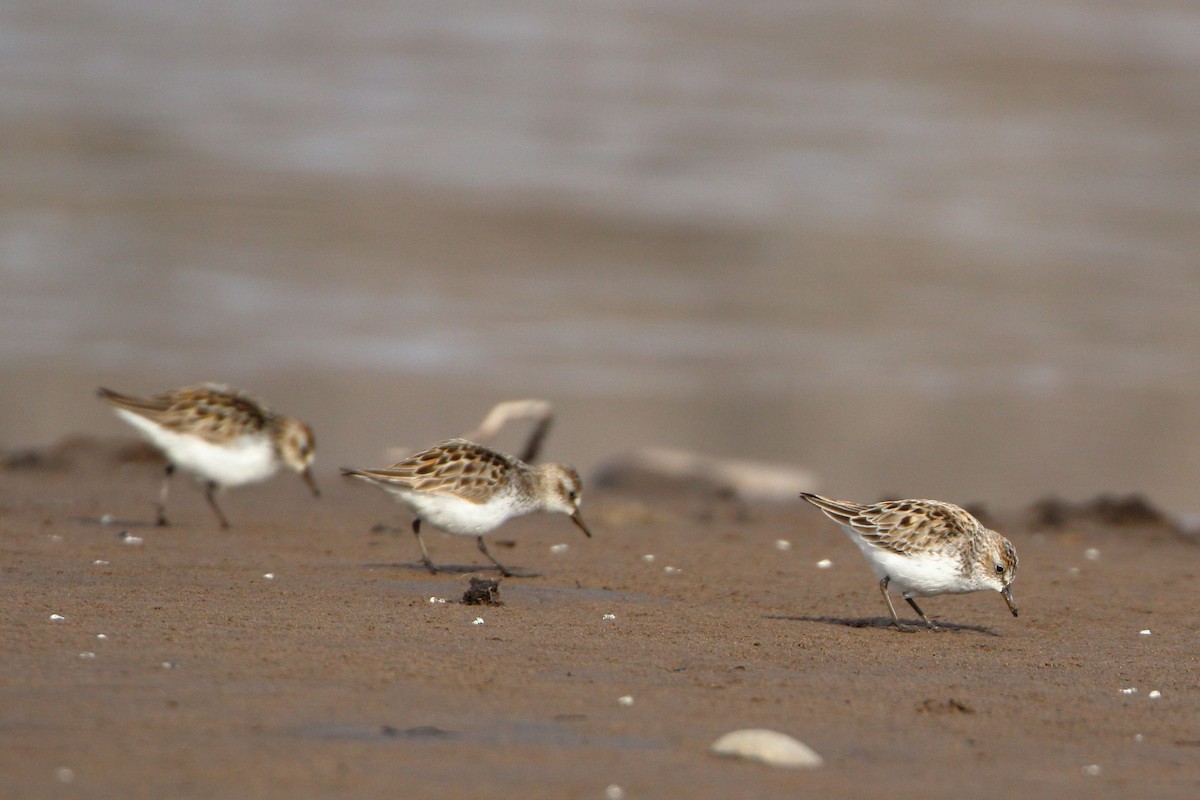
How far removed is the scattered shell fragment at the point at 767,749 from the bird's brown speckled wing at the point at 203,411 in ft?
21.9

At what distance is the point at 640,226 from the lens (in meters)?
27.2

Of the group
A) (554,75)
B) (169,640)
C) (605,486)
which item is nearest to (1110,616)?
(169,640)

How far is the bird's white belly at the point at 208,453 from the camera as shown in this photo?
11.5m

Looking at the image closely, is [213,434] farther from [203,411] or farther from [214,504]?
[214,504]

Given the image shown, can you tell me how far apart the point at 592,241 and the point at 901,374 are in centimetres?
664

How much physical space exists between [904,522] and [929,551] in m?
0.26

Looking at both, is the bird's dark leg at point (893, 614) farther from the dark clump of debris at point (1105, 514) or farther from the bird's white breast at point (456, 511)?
the dark clump of debris at point (1105, 514)

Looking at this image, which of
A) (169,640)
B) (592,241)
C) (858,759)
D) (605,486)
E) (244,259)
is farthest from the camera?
(592,241)

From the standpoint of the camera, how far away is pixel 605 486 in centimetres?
1470

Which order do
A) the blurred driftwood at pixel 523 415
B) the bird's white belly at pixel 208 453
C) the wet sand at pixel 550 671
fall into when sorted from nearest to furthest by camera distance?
1. the wet sand at pixel 550 671
2. the bird's white belly at pixel 208 453
3. the blurred driftwood at pixel 523 415

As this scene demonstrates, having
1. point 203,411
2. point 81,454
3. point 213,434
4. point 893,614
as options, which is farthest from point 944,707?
point 81,454

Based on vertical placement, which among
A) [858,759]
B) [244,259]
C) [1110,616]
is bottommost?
[244,259]

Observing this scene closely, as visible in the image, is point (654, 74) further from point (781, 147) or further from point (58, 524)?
point (58, 524)

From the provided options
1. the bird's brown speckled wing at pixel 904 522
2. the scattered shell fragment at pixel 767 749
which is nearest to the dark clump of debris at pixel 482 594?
the bird's brown speckled wing at pixel 904 522
